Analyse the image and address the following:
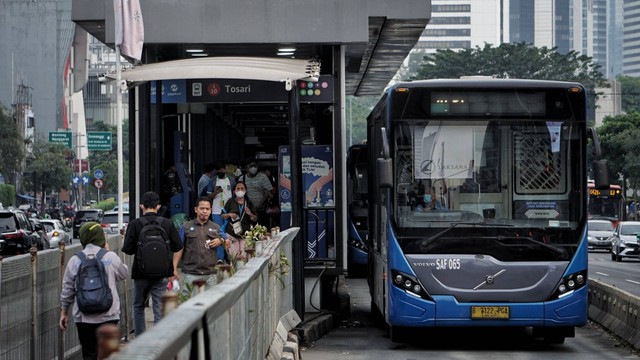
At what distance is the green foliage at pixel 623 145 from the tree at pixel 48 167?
39173mm

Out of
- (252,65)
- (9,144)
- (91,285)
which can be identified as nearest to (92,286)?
(91,285)

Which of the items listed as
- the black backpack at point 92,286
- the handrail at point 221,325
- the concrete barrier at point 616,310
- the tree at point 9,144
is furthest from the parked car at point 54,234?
the handrail at point 221,325

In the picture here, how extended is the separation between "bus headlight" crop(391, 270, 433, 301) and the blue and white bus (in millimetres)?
12

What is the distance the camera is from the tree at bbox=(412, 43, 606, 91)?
10294 centimetres

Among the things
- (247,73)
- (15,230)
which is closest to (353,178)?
(15,230)

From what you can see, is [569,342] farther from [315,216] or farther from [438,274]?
[315,216]

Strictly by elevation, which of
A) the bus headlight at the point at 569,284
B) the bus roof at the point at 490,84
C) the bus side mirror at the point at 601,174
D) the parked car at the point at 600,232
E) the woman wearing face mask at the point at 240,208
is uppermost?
the bus roof at the point at 490,84

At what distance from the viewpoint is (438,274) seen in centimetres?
1484

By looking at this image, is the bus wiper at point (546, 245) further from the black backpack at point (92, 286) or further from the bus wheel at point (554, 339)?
the black backpack at point (92, 286)

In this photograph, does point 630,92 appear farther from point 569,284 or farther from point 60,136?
point 569,284

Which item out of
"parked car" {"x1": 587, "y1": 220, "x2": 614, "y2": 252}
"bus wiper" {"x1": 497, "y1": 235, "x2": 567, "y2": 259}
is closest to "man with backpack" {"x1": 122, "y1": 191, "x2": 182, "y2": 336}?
"bus wiper" {"x1": 497, "y1": 235, "x2": 567, "y2": 259}

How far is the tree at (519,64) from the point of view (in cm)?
10294

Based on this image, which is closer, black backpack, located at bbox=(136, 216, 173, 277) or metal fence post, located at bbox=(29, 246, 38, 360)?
metal fence post, located at bbox=(29, 246, 38, 360)

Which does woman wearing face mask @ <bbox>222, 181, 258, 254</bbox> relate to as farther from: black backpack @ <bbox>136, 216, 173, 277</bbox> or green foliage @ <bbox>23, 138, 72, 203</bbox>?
green foliage @ <bbox>23, 138, 72, 203</bbox>
